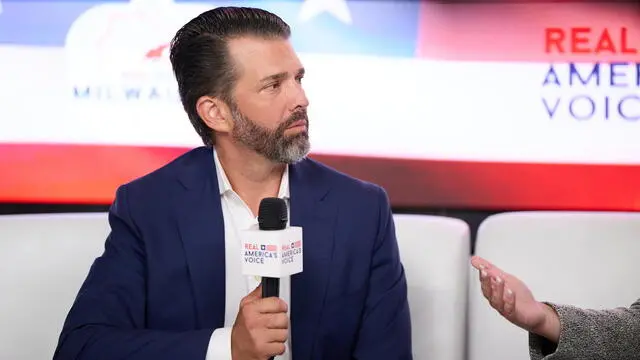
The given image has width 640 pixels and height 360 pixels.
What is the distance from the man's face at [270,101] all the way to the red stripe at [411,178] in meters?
0.83

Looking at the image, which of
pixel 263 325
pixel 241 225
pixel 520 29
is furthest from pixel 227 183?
pixel 520 29

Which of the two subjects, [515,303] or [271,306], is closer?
[271,306]

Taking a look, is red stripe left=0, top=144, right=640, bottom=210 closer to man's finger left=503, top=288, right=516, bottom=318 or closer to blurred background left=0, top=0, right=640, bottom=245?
blurred background left=0, top=0, right=640, bottom=245

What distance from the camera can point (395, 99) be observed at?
2939mm

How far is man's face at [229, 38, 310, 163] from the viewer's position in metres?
2.11

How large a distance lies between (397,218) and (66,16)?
1.33 metres

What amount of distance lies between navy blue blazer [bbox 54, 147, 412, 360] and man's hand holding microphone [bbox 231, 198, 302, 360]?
42cm

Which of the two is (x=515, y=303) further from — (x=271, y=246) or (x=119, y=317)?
(x=119, y=317)

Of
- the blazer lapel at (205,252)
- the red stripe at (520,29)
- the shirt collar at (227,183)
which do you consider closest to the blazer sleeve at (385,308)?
the shirt collar at (227,183)

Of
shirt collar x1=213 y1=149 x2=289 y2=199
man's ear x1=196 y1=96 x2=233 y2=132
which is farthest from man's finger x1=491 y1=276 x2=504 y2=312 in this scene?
man's ear x1=196 y1=96 x2=233 y2=132

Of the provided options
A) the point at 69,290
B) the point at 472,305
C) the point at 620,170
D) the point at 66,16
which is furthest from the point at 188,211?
the point at 620,170

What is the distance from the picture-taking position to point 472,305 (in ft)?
7.63

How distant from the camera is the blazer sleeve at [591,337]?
173 cm

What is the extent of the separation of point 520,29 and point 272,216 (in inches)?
64.8
